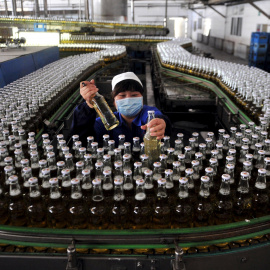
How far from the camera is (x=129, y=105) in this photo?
234 centimetres

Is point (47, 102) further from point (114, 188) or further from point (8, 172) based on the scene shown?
point (114, 188)

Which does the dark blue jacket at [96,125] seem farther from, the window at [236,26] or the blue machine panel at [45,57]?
the window at [236,26]

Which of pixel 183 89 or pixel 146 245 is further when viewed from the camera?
pixel 183 89

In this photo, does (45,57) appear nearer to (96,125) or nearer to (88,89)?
(96,125)

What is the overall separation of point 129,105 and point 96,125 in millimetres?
376

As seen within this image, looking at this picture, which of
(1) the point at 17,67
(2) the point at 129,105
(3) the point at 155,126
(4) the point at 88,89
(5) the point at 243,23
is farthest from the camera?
(5) the point at 243,23

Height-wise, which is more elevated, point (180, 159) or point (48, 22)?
point (48, 22)

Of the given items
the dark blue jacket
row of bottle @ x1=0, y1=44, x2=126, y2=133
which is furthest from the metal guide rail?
row of bottle @ x1=0, y1=44, x2=126, y2=133

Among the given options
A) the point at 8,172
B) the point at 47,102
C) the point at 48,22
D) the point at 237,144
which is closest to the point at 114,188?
the point at 8,172

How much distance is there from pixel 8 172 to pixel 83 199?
0.39 meters

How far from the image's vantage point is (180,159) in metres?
1.62

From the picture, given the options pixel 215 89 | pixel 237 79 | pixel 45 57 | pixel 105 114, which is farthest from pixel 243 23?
pixel 105 114

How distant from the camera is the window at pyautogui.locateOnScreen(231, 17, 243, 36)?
15.2 metres

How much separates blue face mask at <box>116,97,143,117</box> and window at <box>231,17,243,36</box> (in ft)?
48.6
